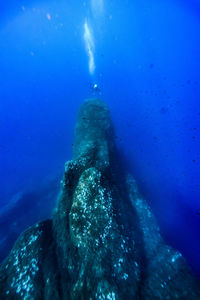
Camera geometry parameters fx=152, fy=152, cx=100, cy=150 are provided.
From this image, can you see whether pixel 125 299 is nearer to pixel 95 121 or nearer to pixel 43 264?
pixel 43 264

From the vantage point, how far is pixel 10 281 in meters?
4.51

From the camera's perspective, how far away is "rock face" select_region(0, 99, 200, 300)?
14.4ft

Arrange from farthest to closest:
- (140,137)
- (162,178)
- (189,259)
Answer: (140,137), (162,178), (189,259)

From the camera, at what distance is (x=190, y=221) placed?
13297 millimetres

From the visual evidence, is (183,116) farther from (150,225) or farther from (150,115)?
(150,225)

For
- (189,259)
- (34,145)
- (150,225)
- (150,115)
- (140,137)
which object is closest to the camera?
(150,225)

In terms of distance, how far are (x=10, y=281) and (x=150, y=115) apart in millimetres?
29787

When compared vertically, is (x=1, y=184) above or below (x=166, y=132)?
below

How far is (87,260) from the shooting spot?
4.77m

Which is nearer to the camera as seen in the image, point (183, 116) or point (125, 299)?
point (125, 299)

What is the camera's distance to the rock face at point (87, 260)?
4391 mm

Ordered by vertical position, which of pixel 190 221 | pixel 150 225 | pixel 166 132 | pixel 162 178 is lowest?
pixel 150 225

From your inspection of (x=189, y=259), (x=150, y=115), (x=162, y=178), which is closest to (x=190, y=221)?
(x=189, y=259)

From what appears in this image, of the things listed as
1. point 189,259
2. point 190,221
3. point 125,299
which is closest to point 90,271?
point 125,299
